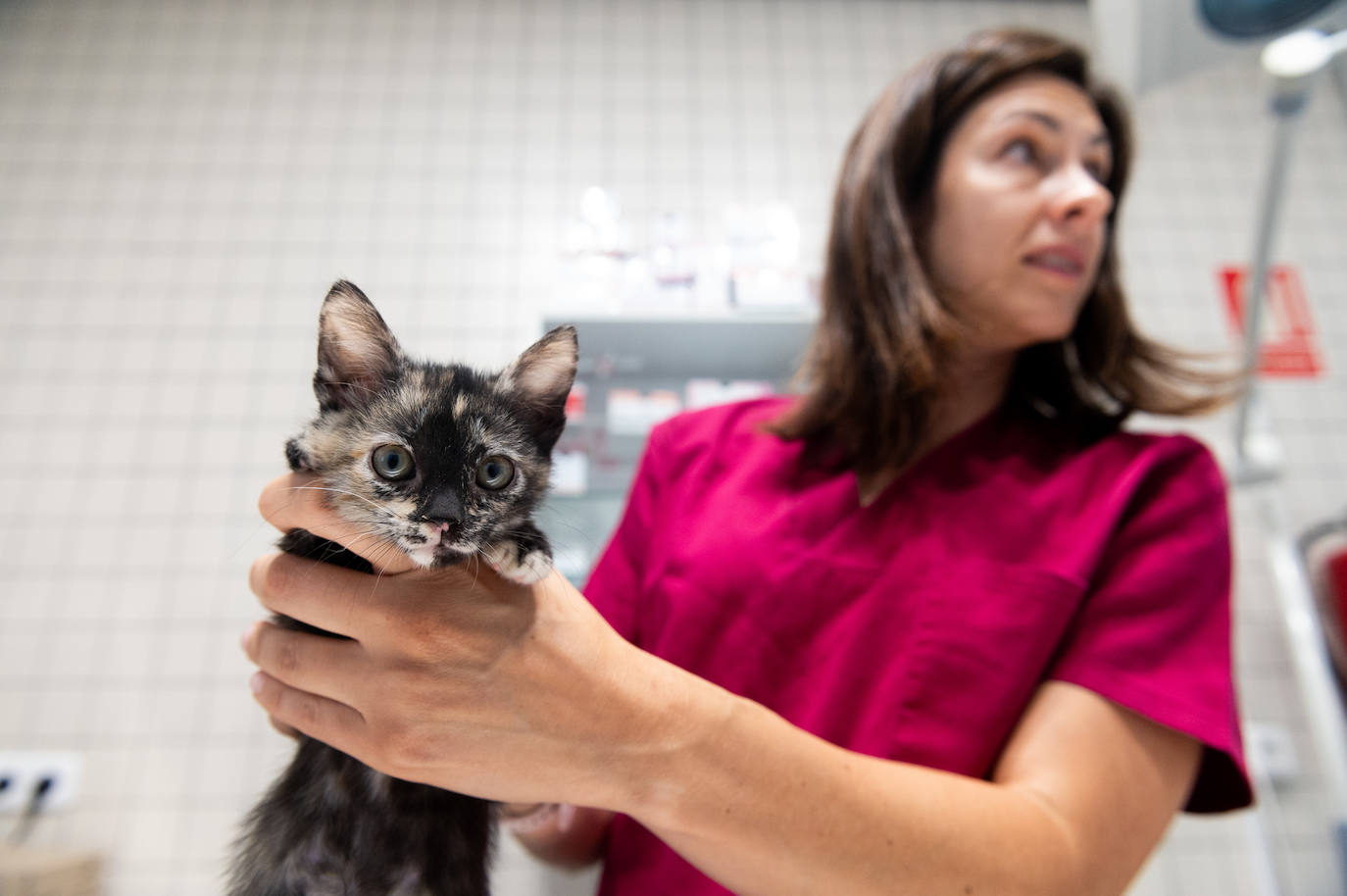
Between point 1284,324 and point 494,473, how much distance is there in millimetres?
3113

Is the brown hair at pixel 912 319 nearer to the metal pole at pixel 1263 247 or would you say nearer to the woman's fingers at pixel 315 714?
the metal pole at pixel 1263 247

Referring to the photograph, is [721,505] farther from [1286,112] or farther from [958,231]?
[1286,112]

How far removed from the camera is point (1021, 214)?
958 mm

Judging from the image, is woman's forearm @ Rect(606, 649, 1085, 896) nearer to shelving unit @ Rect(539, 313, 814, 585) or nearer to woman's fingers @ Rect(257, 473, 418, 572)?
woman's fingers @ Rect(257, 473, 418, 572)

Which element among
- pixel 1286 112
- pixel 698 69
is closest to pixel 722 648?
pixel 1286 112

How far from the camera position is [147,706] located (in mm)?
2064

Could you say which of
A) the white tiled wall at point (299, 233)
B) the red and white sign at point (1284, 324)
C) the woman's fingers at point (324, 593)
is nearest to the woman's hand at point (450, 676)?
the woman's fingers at point (324, 593)

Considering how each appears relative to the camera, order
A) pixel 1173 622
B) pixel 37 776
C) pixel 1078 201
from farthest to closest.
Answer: pixel 37 776 < pixel 1078 201 < pixel 1173 622

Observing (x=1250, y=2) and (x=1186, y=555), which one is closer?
(x=1186, y=555)

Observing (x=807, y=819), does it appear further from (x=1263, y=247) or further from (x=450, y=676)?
(x=1263, y=247)

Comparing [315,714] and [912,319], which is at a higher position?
[912,319]

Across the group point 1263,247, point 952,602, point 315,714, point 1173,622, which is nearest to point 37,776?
point 315,714

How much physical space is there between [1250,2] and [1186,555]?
957mm

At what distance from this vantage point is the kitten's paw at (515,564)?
57 cm
